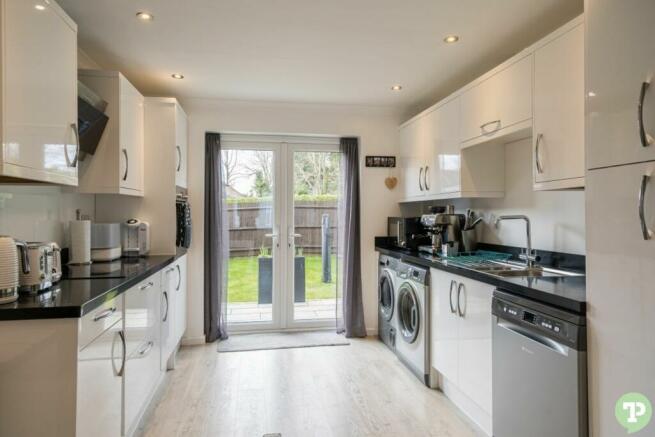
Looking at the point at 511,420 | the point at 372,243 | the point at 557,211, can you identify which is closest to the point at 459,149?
the point at 557,211

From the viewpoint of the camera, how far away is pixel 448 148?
3061mm

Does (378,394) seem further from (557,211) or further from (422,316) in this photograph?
(557,211)

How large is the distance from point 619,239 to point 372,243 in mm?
2805

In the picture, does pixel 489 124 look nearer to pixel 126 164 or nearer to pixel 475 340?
pixel 475 340

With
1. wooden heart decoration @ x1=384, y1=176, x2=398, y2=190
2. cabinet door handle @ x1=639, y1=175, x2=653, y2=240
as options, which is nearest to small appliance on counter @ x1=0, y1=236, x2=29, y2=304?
cabinet door handle @ x1=639, y1=175, x2=653, y2=240

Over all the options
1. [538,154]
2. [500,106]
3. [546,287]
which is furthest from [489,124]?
[546,287]

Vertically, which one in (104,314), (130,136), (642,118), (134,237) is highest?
(130,136)

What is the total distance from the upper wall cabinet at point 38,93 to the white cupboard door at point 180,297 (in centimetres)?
152

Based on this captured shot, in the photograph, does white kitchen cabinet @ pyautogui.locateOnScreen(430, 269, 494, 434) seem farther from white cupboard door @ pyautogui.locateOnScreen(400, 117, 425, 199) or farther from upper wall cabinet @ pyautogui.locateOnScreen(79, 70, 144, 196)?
upper wall cabinet @ pyautogui.locateOnScreen(79, 70, 144, 196)

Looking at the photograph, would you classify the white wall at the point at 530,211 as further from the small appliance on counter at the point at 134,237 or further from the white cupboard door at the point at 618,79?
the small appliance on counter at the point at 134,237

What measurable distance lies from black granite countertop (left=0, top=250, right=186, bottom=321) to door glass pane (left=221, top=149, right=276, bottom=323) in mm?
1768

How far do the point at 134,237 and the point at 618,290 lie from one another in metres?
3.03

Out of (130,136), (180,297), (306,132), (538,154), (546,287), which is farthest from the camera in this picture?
(306,132)

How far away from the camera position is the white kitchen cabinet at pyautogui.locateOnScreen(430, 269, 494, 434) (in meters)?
2.15
